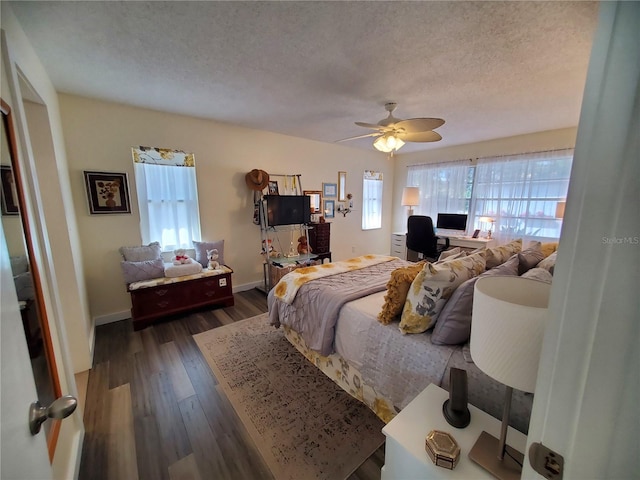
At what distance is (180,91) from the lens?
243cm

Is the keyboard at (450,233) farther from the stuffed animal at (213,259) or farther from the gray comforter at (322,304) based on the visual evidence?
the stuffed animal at (213,259)

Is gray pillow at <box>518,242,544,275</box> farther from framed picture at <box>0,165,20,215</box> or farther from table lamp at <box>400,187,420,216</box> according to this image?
table lamp at <box>400,187,420,216</box>


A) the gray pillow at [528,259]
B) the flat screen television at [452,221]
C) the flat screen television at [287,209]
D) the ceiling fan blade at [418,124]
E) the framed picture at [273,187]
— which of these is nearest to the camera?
the gray pillow at [528,259]

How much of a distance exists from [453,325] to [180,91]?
294 centimetres

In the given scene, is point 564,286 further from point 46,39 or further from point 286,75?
point 46,39

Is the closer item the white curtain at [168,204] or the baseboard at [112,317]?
the baseboard at [112,317]

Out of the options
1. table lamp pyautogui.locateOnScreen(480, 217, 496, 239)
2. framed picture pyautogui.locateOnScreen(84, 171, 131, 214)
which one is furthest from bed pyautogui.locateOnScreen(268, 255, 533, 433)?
table lamp pyautogui.locateOnScreen(480, 217, 496, 239)

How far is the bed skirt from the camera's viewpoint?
1.60 meters

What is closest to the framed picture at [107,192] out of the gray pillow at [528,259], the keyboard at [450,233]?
the gray pillow at [528,259]

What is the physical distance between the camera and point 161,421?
1.66 meters

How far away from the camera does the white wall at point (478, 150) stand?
3.72 m

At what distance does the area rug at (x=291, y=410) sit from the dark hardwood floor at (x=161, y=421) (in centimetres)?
7

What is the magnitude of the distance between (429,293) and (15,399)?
61.8 inches

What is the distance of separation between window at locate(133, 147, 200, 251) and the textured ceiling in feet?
1.84
